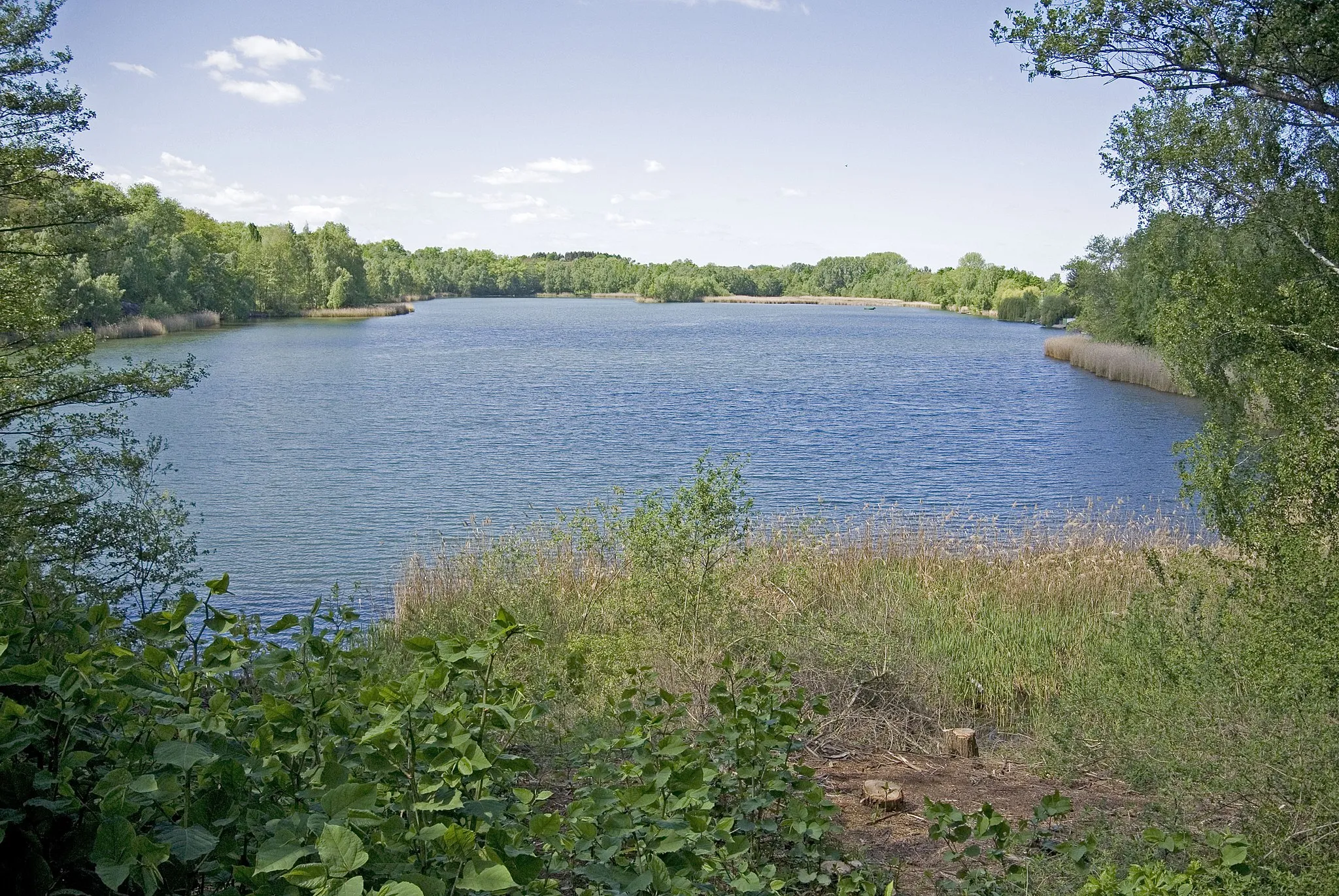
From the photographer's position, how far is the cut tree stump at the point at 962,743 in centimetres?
591

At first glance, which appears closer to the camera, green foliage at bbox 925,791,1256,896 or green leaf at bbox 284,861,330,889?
green leaf at bbox 284,861,330,889

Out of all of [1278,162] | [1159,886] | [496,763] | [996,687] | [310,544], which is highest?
[1278,162]

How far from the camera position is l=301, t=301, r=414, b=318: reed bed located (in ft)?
277

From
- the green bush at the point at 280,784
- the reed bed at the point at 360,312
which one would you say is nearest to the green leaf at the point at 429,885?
the green bush at the point at 280,784

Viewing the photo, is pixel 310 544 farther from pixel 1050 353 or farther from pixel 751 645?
pixel 1050 353

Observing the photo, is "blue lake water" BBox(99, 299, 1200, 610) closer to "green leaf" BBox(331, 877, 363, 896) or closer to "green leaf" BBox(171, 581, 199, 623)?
"green leaf" BBox(171, 581, 199, 623)

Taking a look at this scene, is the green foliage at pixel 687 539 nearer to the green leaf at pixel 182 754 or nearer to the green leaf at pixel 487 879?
the green leaf at pixel 182 754

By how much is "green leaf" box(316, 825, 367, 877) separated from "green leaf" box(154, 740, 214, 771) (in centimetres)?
37

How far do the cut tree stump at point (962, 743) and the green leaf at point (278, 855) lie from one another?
4.98 meters

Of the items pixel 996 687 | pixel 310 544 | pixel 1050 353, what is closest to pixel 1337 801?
pixel 996 687

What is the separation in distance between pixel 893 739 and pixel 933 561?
489 centimetres

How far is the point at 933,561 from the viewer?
417 inches

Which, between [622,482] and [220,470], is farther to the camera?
[220,470]

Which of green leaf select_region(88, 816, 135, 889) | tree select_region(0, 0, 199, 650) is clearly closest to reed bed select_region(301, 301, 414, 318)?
tree select_region(0, 0, 199, 650)
